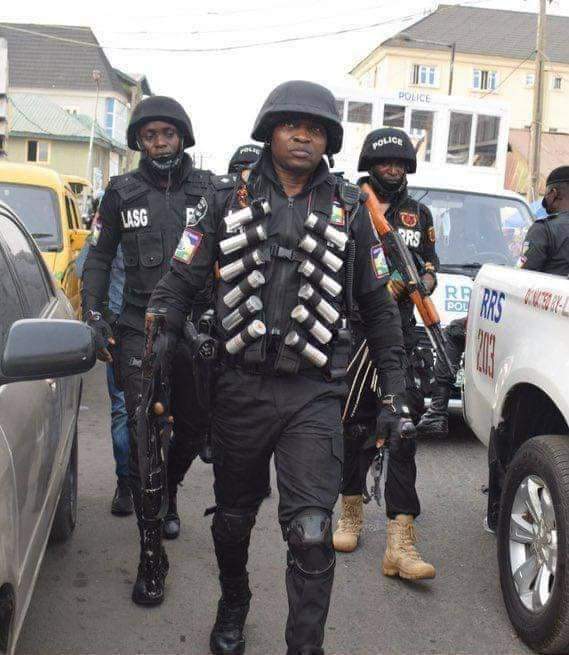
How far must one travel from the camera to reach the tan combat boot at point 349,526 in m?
4.21

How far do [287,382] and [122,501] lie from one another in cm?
213

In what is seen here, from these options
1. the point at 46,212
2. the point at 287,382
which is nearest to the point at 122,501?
the point at 287,382

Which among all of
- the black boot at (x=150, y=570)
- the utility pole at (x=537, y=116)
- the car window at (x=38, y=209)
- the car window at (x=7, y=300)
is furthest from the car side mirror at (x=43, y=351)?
the utility pole at (x=537, y=116)

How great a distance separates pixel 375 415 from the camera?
160 inches

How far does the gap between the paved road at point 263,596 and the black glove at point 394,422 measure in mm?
911

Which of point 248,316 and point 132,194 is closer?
point 248,316

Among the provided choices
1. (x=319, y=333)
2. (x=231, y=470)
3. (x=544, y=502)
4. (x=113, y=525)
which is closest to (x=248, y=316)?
(x=319, y=333)

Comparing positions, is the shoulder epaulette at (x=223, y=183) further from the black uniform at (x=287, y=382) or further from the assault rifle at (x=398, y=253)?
the assault rifle at (x=398, y=253)

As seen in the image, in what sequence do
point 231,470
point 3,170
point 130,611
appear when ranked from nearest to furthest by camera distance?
point 231,470 < point 130,611 < point 3,170

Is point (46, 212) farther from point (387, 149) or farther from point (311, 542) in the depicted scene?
point (311, 542)

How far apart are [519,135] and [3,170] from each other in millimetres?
28658

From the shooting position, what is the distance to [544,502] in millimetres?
3170

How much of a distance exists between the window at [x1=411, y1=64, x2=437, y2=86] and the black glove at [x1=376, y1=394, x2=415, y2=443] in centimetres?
5986

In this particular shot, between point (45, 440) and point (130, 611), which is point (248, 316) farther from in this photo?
point (130, 611)
